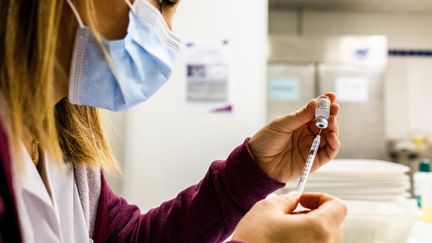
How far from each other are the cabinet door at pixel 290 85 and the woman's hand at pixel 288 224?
8.59 ft

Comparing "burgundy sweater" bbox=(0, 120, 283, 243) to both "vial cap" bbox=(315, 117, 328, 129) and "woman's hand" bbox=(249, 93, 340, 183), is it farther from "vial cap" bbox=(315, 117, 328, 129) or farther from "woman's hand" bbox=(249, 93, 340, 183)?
"vial cap" bbox=(315, 117, 328, 129)

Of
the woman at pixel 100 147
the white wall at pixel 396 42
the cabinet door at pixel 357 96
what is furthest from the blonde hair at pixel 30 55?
the white wall at pixel 396 42

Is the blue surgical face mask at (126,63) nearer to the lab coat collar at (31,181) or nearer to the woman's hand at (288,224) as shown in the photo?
the lab coat collar at (31,181)

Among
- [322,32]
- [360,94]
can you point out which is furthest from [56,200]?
[322,32]

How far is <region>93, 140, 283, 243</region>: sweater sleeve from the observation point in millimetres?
806

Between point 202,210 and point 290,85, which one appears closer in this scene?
point 202,210

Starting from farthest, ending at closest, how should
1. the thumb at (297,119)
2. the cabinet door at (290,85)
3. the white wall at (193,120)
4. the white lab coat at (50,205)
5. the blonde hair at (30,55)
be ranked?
the cabinet door at (290,85) → the white wall at (193,120) → the thumb at (297,119) → the white lab coat at (50,205) → the blonde hair at (30,55)

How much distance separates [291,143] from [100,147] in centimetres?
42

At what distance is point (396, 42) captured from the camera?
3947mm

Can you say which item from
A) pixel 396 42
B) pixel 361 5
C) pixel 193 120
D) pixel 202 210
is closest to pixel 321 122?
pixel 202 210

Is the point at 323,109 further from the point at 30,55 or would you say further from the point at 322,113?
the point at 30,55

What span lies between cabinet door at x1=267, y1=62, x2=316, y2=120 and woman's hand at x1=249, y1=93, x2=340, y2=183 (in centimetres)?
237

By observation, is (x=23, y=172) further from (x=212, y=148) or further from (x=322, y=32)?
(x=322, y=32)

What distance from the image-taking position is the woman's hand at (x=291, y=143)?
2.56 feet
